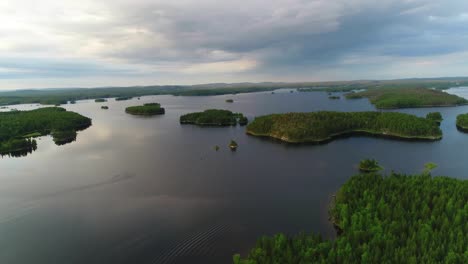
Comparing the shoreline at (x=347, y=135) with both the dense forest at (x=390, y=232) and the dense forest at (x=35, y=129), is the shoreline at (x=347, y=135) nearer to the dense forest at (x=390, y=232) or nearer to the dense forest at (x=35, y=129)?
the dense forest at (x=390, y=232)

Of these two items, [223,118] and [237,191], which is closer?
[237,191]

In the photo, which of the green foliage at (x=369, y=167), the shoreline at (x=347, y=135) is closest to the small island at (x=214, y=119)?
the shoreline at (x=347, y=135)

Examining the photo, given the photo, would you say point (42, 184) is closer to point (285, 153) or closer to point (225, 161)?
point (225, 161)

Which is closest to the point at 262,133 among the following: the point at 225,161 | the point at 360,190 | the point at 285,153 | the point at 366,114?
the point at 285,153

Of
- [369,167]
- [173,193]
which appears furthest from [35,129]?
[369,167]

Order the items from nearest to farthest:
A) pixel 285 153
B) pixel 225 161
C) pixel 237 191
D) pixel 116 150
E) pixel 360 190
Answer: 1. pixel 360 190
2. pixel 237 191
3. pixel 225 161
4. pixel 285 153
5. pixel 116 150

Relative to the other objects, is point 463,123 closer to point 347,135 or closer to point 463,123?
point 463,123

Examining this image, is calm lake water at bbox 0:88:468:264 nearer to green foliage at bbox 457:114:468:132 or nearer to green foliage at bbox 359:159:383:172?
green foliage at bbox 359:159:383:172
